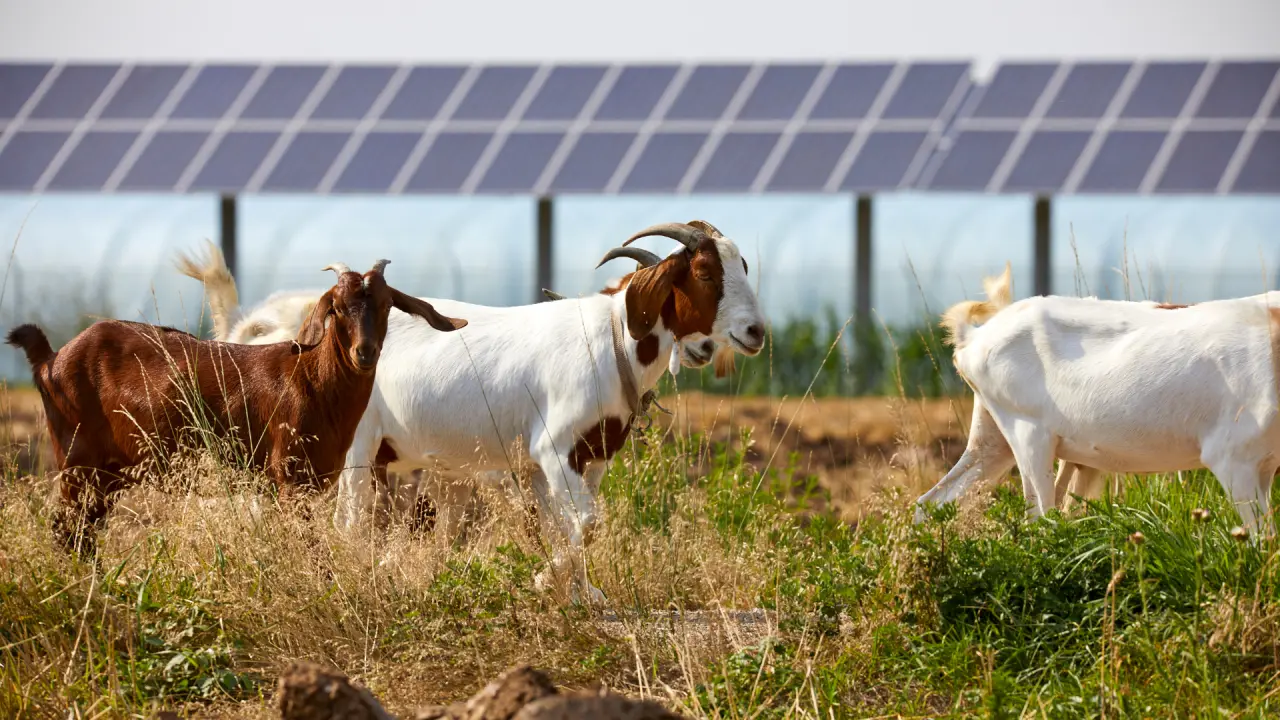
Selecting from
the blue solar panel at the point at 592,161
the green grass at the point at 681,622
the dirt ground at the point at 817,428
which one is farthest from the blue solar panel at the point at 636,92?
the green grass at the point at 681,622

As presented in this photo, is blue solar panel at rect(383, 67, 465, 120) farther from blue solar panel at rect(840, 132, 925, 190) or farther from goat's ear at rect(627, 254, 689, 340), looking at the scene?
goat's ear at rect(627, 254, 689, 340)

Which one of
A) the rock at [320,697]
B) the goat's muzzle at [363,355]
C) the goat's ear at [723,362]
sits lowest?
the rock at [320,697]

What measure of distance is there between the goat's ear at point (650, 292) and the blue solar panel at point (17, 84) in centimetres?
1316

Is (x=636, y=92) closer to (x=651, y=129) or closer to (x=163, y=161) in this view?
(x=651, y=129)

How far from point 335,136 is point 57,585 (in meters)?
11.2

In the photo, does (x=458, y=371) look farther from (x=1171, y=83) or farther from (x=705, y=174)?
(x=1171, y=83)

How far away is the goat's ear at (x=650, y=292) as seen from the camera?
6.55 metres

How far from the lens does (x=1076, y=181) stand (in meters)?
15.0

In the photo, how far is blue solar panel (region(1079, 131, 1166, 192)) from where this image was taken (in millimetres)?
14977

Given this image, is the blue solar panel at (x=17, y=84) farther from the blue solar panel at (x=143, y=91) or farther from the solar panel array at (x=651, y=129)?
the blue solar panel at (x=143, y=91)

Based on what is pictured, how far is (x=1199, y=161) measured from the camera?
49.6 ft

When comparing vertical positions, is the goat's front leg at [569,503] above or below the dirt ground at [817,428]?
above

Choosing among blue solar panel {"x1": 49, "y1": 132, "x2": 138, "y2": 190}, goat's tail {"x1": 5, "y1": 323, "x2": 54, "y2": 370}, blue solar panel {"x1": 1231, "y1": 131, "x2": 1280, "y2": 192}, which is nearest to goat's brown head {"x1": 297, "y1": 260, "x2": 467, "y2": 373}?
goat's tail {"x1": 5, "y1": 323, "x2": 54, "y2": 370}

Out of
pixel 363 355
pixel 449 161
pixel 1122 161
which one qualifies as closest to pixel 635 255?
pixel 363 355
